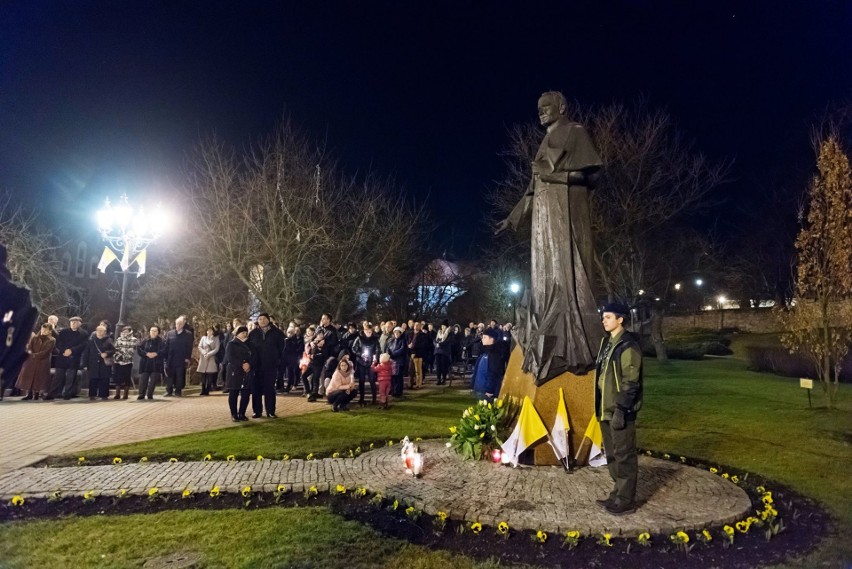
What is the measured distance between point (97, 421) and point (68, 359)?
153 inches

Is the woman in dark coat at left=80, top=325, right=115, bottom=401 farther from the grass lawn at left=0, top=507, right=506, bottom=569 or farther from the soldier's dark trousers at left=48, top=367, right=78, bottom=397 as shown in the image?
the grass lawn at left=0, top=507, right=506, bottom=569

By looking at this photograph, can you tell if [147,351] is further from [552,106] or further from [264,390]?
[552,106]

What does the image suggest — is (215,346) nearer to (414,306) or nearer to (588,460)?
(588,460)

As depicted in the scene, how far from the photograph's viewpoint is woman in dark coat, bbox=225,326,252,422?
34.6 ft

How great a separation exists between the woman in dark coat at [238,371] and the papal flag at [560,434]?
253 inches

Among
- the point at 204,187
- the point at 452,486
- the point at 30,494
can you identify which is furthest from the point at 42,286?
the point at 452,486

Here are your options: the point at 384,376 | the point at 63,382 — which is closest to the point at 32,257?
the point at 63,382

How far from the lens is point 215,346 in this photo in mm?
15211

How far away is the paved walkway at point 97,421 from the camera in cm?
817

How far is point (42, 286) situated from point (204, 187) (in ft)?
43.4

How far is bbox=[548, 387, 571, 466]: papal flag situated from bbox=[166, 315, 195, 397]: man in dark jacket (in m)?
11.1

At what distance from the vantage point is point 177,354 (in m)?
14.7

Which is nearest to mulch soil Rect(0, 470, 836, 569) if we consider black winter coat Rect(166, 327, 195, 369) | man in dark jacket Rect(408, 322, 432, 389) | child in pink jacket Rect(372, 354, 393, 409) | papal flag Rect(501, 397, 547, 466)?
papal flag Rect(501, 397, 547, 466)

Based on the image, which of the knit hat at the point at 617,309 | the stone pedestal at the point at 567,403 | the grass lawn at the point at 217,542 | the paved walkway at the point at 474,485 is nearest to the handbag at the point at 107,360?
the paved walkway at the point at 474,485
